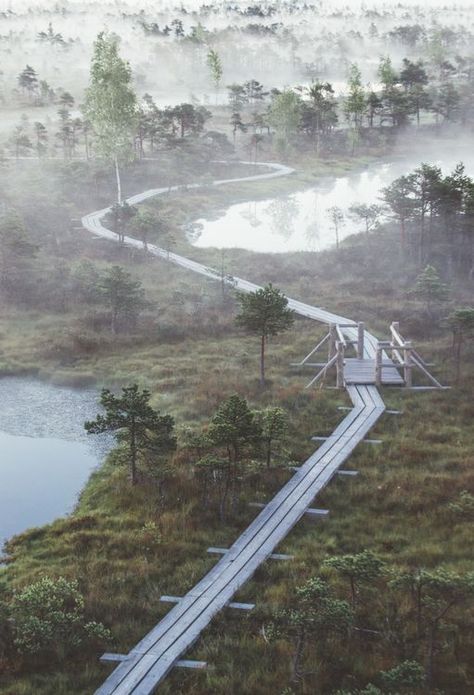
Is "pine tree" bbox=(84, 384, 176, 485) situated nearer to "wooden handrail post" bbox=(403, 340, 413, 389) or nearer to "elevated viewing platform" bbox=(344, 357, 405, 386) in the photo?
"elevated viewing platform" bbox=(344, 357, 405, 386)

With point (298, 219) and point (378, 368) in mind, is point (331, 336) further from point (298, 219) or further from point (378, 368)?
point (298, 219)

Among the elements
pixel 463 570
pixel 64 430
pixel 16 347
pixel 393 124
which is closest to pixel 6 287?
pixel 16 347

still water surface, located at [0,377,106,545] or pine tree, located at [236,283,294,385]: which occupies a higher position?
pine tree, located at [236,283,294,385]

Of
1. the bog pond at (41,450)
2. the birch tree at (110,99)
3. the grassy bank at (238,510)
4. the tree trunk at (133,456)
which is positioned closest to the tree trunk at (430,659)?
the grassy bank at (238,510)

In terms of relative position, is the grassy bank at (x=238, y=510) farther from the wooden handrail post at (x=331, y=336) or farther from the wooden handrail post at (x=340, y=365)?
the wooden handrail post at (x=331, y=336)

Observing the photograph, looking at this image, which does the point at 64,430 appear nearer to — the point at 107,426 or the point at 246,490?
the point at 107,426

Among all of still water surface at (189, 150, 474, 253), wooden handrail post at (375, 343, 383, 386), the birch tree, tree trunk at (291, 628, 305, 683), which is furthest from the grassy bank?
the birch tree
